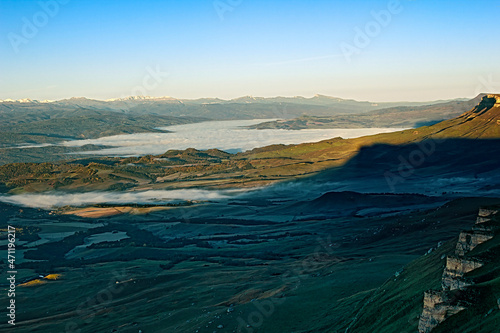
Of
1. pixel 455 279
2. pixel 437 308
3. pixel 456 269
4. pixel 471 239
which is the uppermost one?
pixel 471 239

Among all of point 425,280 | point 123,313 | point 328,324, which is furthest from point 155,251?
point 425,280

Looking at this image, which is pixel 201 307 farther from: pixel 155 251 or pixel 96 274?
pixel 155 251

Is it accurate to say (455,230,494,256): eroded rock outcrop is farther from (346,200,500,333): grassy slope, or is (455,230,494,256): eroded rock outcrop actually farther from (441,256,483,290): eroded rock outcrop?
(441,256,483,290): eroded rock outcrop

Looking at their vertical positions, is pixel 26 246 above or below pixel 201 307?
below

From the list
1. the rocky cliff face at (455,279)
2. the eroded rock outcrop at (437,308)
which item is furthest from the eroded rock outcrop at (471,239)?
the eroded rock outcrop at (437,308)

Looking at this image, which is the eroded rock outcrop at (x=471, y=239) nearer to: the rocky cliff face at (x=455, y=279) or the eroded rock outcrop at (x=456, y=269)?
the rocky cliff face at (x=455, y=279)

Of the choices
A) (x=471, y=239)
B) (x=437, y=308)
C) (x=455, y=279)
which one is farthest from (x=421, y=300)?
(x=437, y=308)

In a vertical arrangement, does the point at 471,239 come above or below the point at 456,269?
above

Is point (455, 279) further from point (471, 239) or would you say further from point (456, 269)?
point (471, 239)

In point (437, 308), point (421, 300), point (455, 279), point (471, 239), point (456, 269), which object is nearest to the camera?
point (437, 308)
